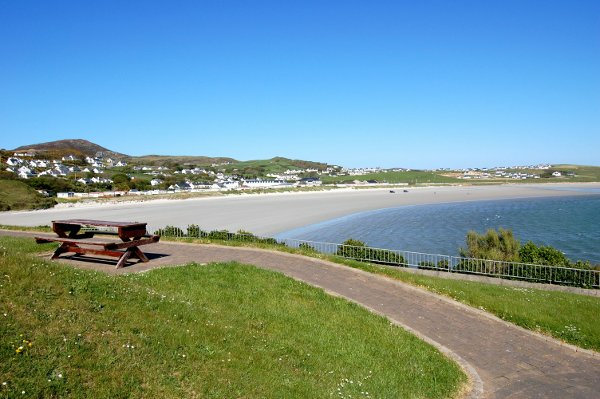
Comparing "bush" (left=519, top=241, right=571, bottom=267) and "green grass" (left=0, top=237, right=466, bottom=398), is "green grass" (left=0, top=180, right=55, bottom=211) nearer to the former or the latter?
"bush" (left=519, top=241, right=571, bottom=267)

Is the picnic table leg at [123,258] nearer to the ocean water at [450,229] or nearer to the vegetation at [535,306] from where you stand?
the vegetation at [535,306]

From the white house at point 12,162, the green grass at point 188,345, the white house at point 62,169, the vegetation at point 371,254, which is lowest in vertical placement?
the vegetation at point 371,254

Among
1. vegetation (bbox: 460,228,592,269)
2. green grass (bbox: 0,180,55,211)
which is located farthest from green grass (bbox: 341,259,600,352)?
green grass (bbox: 0,180,55,211)

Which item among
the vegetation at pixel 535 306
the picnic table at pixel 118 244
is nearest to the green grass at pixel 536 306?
the vegetation at pixel 535 306

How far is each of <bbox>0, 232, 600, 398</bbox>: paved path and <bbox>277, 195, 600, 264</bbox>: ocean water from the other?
63.3 feet

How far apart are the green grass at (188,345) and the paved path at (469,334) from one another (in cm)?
74

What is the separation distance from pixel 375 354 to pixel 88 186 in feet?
300

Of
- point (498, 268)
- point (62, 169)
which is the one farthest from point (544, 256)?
point (62, 169)

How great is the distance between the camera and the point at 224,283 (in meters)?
10.3

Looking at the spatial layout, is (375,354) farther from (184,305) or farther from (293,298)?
(184,305)

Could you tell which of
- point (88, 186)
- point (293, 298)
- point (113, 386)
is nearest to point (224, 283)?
point (293, 298)

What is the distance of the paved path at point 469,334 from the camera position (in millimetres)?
7137

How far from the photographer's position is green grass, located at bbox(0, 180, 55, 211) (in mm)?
56469

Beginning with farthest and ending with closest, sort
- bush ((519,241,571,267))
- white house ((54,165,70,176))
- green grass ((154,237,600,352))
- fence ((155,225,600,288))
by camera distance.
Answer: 1. white house ((54,165,70,176))
2. bush ((519,241,571,267))
3. fence ((155,225,600,288))
4. green grass ((154,237,600,352))
